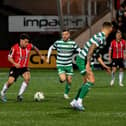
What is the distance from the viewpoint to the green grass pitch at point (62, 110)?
533 inches

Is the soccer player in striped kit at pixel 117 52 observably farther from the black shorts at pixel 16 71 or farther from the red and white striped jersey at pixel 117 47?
the black shorts at pixel 16 71

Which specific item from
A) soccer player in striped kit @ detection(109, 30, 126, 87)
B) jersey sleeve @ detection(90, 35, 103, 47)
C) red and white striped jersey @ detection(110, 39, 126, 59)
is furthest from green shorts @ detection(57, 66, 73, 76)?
red and white striped jersey @ detection(110, 39, 126, 59)

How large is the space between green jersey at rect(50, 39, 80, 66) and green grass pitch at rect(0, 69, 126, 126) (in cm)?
109

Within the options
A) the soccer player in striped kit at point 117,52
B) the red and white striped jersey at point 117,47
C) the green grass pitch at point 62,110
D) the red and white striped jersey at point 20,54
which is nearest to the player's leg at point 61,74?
the green grass pitch at point 62,110

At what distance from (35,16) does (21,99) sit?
21.9m

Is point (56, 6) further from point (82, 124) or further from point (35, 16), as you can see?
point (82, 124)

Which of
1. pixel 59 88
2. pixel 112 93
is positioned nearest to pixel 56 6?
pixel 59 88

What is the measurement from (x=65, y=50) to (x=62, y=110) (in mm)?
4100

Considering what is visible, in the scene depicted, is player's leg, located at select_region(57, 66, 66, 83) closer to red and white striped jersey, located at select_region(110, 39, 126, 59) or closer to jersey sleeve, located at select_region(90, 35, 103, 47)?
jersey sleeve, located at select_region(90, 35, 103, 47)

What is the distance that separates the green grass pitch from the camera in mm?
13531

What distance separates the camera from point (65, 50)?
64.5ft

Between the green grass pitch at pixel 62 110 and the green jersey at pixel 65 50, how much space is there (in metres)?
1.09

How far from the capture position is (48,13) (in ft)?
132

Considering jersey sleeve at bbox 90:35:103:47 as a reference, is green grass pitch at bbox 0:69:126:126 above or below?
below
